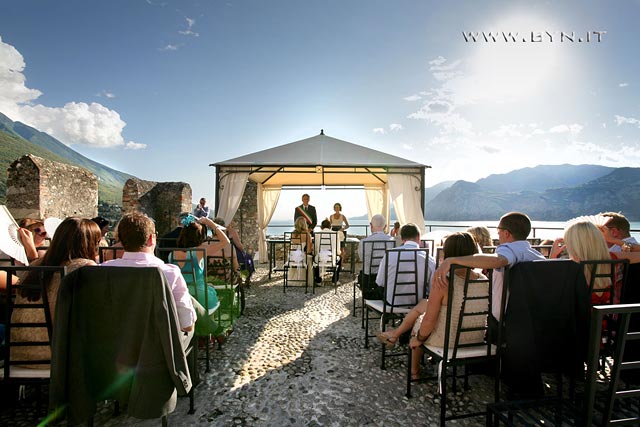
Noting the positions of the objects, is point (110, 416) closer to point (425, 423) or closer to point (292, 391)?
point (292, 391)

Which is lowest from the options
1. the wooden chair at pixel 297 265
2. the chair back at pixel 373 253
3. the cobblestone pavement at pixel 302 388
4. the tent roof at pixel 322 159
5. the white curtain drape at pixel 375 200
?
the cobblestone pavement at pixel 302 388

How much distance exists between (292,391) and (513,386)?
134cm

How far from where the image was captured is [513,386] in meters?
1.82

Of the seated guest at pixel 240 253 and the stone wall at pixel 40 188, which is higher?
the stone wall at pixel 40 188

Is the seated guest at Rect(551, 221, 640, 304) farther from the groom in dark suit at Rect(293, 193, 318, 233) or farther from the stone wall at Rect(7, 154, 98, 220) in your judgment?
the stone wall at Rect(7, 154, 98, 220)

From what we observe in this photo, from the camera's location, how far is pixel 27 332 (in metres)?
1.72

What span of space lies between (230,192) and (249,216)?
114 inches

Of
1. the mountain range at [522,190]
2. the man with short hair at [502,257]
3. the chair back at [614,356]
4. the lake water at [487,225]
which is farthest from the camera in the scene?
the mountain range at [522,190]

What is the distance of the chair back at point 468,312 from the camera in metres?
1.93

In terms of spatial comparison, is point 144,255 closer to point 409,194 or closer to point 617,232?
point 617,232

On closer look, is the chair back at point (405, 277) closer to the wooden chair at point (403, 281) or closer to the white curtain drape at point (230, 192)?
the wooden chair at point (403, 281)

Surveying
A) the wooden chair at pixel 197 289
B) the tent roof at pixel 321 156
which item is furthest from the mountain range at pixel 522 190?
the wooden chair at pixel 197 289

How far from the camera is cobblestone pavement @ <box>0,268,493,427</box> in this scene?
1936 millimetres

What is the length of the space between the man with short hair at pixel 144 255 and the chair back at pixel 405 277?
5.28ft
